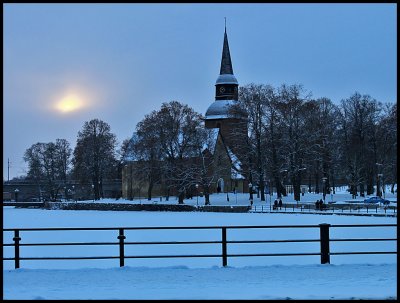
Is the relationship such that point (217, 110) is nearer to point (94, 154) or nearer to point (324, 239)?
point (94, 154)

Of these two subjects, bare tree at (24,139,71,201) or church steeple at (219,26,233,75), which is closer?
church steeple at (219,26,233,75)

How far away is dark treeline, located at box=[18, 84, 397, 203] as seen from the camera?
78.1 meters

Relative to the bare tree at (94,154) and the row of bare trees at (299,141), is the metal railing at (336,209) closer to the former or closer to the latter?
the row of bare trees at (299,141)

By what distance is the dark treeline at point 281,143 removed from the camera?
78125 mm

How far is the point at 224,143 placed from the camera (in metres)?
101

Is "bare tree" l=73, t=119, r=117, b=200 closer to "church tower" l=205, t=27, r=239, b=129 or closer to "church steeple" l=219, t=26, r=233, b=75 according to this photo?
"church tower" l=205, t=27, r=239, b=129

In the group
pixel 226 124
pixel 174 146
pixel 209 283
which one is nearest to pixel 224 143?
pixel 226 124

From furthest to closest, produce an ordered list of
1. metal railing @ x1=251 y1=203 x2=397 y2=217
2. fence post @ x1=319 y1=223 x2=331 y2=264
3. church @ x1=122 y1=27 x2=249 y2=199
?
1. church @ x1=122 y1=27 x2=249 y2=199
2. metal railing @ x1=251 y1=203 x2=397 y2=217
3. fence post @ x1=319 y1=223 x2=331 y2=264

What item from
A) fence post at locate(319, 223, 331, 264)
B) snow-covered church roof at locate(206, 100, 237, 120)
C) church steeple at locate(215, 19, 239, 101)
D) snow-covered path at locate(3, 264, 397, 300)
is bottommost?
snow-covered path at locate(3, 264, 397, 300)

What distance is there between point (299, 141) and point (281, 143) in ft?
8.16

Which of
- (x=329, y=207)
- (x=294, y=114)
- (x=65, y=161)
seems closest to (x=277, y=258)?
(x=329, y=207)

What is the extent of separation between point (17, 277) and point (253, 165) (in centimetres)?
6859

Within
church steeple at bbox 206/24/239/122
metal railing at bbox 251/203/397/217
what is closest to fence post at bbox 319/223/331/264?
metal railing at bbox 251/203/397/217

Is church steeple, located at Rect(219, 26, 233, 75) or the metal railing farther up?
church steeple, located at Rect(219, 26, 233, 75)
